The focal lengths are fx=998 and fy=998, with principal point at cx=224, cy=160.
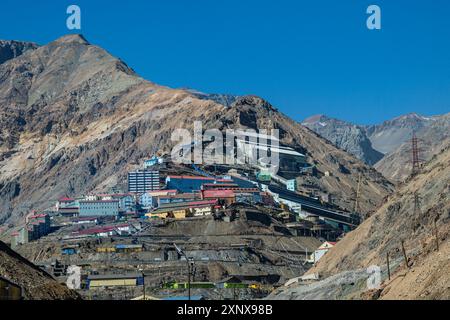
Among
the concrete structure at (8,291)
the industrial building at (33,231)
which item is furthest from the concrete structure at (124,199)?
the concrete structure at (8,291)

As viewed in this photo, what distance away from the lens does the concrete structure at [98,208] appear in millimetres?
174125

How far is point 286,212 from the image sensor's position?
16175cm

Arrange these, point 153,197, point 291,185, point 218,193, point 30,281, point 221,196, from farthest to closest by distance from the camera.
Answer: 1. point 291,185
2. point 153,197
3. point 218,193
4. point 221,196
5. point 30,281

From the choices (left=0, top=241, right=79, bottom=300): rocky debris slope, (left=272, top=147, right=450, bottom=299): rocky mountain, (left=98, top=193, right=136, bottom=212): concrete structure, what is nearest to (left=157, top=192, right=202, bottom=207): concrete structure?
(left=98, top=193, right=136, bottom=212): concrete structure

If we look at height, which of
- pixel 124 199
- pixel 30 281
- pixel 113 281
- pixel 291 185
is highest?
pixel 291 185

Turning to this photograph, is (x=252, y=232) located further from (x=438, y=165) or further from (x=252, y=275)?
(x=438, y=165)

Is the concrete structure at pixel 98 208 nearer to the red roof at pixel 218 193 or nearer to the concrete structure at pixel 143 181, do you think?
the concrete structure at pixel 143 181

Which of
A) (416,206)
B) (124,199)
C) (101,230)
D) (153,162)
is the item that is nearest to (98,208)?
(124,199)

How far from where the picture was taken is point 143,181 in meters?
185

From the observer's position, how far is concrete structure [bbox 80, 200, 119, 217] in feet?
571

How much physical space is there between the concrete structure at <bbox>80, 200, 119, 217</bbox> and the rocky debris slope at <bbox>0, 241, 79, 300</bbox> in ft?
372

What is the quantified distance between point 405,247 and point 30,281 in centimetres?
3924

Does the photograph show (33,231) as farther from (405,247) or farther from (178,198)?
(405,247)

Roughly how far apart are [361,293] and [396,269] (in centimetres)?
597
